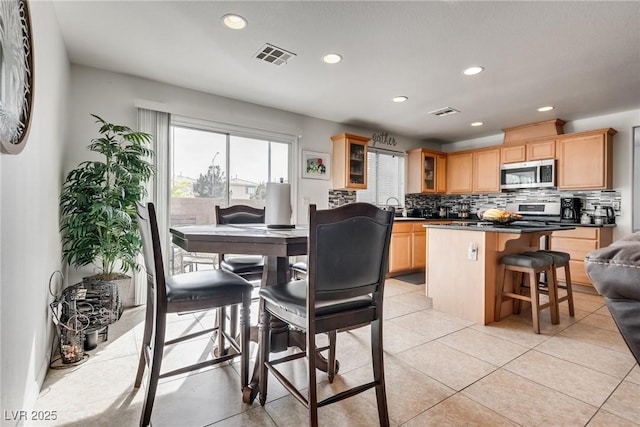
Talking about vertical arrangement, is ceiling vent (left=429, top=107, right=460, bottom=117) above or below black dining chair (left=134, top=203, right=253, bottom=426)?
above

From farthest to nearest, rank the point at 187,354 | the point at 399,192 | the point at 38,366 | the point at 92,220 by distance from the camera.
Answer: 1. the point at 399,192
2. the point at 92,220
3. the point at 187,354
4. the point at 38,366

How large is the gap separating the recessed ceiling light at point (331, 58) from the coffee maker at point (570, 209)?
4.02m

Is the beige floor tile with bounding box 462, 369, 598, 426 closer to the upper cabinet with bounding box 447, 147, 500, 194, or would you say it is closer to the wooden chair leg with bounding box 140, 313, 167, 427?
the wooden chair leg with bounding box 140, 313, 167, 427

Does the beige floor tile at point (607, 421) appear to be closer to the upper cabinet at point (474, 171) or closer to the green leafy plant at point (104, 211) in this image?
the green leafy plant at point (104, 211)

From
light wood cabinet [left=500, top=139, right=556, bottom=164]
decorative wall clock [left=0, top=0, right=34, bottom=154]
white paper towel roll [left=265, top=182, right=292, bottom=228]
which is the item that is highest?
light wood cabinet [left=500, top=139, right=556, bottom=164]

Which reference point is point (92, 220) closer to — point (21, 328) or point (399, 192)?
point (21, 328)

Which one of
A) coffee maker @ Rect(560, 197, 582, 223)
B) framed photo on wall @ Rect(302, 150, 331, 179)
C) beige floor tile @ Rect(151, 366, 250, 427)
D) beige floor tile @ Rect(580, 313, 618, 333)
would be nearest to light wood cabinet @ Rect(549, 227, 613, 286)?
coffee maker @ Rect(560, 197, 582, 223)

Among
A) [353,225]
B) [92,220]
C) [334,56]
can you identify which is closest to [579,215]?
[334,56]

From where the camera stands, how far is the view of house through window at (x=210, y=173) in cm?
342

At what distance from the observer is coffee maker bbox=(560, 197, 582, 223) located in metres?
4.31

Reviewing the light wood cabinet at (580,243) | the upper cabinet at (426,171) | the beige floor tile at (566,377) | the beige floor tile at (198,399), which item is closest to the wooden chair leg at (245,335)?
the beige floor tile at (198,399)

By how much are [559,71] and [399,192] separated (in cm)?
306

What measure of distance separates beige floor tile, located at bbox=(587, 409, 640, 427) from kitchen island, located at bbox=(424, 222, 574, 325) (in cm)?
119

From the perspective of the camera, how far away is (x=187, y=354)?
210 cm
